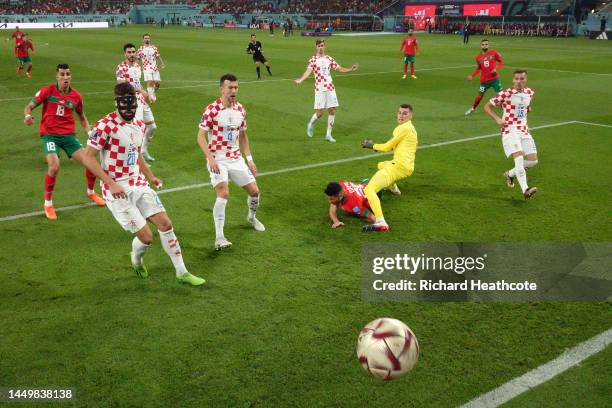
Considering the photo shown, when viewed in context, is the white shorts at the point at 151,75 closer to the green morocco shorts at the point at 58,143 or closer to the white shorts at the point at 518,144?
the green morocco shorts at the point at 58,143

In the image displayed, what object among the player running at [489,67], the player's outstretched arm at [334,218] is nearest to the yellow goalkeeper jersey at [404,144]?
the player's outstretched arm at [334,218]

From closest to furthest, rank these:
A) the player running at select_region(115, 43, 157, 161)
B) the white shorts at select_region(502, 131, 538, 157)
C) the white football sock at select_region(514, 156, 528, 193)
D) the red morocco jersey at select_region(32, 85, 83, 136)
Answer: the red morocco jersey at select_region(32, 85, 83, 136)
the white football sock at select_region(514, 156, 528, 193)
the white shorts at select_region(502, 131, 538, 157)
the player running at select_region(115, 43, 157, 161)

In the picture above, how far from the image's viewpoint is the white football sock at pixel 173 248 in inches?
243

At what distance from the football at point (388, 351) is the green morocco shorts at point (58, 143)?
22.3ft

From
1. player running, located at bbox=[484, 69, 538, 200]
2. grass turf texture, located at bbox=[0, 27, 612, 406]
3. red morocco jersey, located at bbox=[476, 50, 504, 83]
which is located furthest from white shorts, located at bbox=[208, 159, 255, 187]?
red morocco jersey, located at bbox=[476, 50, 504, 83]

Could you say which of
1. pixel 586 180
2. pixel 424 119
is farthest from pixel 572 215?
pixel 424 119

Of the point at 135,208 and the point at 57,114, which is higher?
the point at 57,114

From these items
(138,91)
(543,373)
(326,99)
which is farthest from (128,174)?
(326,99)

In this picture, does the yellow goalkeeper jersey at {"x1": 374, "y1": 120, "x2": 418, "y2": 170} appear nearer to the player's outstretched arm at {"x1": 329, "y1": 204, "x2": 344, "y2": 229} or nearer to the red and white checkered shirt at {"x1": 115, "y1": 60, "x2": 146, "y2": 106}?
the player's outstretched arm at {"x1": 329, "y1": 204, "x2": 344, "y2": 229}

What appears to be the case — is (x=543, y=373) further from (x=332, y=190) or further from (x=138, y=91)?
(x=138, y=91)

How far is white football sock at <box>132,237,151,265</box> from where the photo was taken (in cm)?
623

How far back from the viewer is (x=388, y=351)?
14.3 feet

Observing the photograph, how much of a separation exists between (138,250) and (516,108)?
702cm

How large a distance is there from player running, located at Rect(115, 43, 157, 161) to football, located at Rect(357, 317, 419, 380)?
27.6ft
